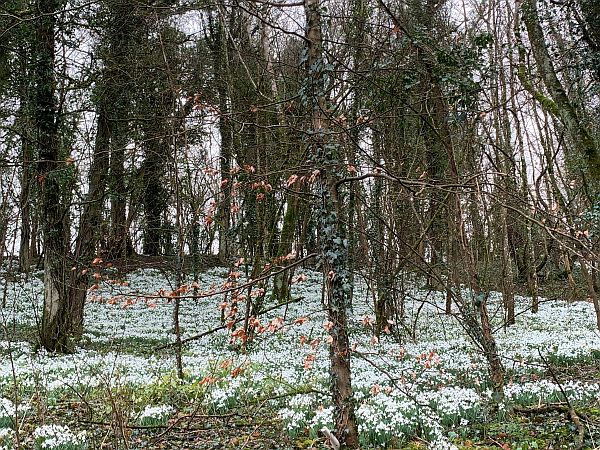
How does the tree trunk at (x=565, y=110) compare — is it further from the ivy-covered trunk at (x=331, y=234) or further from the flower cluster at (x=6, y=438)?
the flower cluster at (x=6, y=438)

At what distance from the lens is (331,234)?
5.09 meters

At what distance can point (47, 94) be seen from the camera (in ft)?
45.3

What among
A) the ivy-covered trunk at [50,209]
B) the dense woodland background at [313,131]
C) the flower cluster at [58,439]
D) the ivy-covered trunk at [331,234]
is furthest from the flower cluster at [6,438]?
the ivy-covered trunk at [50,209]

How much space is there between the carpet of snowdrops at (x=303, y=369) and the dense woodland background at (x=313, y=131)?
0.76 metres

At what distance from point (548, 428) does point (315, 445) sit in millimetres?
2689

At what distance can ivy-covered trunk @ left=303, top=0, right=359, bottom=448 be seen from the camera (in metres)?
4.97

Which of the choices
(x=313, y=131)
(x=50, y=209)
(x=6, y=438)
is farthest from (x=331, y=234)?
(x=50, y=209)

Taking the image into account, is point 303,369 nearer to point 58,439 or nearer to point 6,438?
point 58,439

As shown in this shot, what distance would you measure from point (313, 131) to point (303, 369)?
23.4 feet

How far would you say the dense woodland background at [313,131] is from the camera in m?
5.32

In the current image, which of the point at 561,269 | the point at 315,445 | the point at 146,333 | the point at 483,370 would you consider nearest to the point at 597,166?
the point at 483,370

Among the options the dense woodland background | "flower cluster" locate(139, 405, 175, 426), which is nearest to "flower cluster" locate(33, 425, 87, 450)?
"flower cluster" locate(139, 405, 175, 426)

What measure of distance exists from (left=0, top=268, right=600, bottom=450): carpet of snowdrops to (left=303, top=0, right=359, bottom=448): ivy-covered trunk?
253mm

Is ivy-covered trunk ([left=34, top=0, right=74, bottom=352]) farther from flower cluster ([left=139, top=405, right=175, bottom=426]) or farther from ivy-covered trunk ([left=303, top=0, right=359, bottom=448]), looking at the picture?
ivy-covered trunk ([left=303, top=0, right=359, bottom=448])
